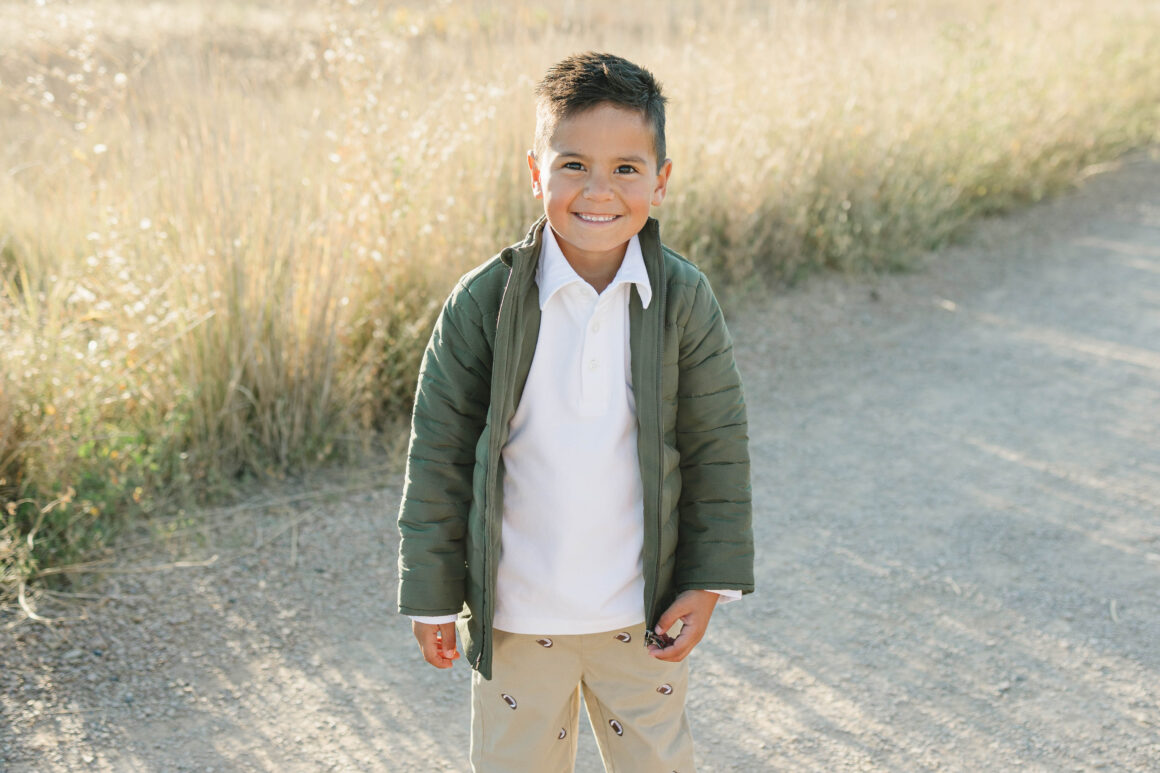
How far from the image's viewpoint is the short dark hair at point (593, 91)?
169 cm

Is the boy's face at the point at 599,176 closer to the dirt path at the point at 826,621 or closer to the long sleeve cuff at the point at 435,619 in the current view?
the long sleeve cuff at the point at 435,619

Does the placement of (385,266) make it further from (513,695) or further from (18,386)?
(513,695)

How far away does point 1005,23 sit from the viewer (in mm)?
8148

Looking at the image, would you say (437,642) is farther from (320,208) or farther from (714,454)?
(320,208)

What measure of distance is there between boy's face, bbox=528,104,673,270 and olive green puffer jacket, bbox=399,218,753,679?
0.07 metres

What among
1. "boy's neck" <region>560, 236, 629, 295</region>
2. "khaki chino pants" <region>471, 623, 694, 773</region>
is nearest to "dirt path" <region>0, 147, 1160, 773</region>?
"khaki chino pants" <region>471, 623, 694, 773</region>

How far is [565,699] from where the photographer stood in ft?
6.06

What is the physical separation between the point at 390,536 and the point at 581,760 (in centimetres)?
122

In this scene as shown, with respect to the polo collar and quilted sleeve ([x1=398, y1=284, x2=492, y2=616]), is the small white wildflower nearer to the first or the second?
quilted sleeve ([x1=398, y1=284, x2=492, y2=616])

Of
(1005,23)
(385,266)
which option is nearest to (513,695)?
(385,266)

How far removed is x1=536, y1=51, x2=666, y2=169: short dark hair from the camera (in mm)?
1688

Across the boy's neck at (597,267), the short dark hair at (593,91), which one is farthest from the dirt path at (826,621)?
the short dark hair at (593,91)

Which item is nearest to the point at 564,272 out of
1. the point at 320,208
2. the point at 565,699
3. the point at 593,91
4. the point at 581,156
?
the point at 581,156

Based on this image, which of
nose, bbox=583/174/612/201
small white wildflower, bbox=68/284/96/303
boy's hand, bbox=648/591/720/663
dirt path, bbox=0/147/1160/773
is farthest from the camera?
small white wildflower, bbox=68/284/96/303
